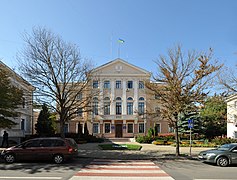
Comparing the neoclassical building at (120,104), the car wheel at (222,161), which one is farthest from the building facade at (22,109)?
the car wheel at (222,161)

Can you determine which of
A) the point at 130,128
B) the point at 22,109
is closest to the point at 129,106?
the point at 130,128

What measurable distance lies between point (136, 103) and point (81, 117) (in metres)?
10.3

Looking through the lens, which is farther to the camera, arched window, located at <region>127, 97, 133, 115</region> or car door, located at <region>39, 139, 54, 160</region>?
arched window, located at <region>127, 97, 133, 115</region>

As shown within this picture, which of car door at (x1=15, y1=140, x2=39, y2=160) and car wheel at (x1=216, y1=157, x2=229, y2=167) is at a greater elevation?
car door at (x1=15, y1=140, x2=39, y2=160)

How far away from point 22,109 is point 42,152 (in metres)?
23.9

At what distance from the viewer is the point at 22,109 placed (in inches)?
1470

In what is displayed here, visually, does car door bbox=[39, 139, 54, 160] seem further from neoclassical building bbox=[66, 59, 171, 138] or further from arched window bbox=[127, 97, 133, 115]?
arched window bbox=[127, 97, 133, 115]

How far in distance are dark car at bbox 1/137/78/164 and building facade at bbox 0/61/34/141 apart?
6165 millimetres

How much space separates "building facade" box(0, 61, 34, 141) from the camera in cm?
2100

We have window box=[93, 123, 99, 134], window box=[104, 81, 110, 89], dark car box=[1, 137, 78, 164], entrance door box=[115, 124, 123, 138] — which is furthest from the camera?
window box=[104, 81, 110, 89]

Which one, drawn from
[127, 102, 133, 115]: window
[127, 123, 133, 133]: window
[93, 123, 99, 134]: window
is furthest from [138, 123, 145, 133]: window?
[93, 123, 99, 134]: window

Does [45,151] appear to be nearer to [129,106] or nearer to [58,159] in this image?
[58,159]

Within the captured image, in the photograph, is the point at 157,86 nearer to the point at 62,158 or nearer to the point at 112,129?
the point at 62,158

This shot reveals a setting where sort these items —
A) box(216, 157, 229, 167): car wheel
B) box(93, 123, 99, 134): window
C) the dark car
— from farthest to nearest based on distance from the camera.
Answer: box(93, 123, 99, 134): window → the dark car → box(216, 157, 229, 167): car wheel
